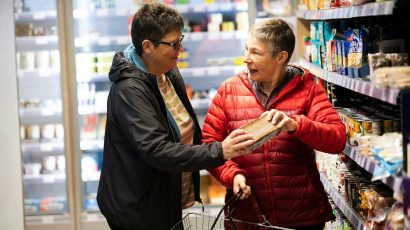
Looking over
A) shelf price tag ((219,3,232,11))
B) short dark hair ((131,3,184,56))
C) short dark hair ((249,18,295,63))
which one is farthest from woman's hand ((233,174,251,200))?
shelf price tag ((219,3,232,11))

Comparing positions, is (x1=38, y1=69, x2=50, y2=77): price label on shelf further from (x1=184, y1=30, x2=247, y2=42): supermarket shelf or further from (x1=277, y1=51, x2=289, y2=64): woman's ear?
(x1=277, y1=51, x2=289, y2=64): woman's ear

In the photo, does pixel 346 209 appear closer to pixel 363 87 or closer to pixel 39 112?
pixel 363 87

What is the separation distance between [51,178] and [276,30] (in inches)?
153

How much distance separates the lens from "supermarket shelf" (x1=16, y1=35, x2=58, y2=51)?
6.28 m

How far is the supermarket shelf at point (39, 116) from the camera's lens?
6277 millimetres

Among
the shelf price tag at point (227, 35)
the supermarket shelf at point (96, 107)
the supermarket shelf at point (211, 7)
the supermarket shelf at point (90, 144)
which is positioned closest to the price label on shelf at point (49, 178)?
the supermarket shelf at point (90, 144)

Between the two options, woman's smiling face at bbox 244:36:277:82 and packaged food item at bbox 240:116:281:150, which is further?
woman's smiling face at bbox 244:36:277:82

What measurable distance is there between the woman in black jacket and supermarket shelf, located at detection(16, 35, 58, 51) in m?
3.37

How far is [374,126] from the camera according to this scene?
319 cm

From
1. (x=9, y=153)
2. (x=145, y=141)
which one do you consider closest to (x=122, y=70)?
(x=145, y=141)

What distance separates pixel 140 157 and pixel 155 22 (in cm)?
56

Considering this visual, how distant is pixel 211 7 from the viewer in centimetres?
616

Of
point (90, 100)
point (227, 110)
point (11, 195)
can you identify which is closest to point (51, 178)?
point (90, 100)

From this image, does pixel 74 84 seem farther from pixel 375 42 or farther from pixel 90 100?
pixel 375 42
